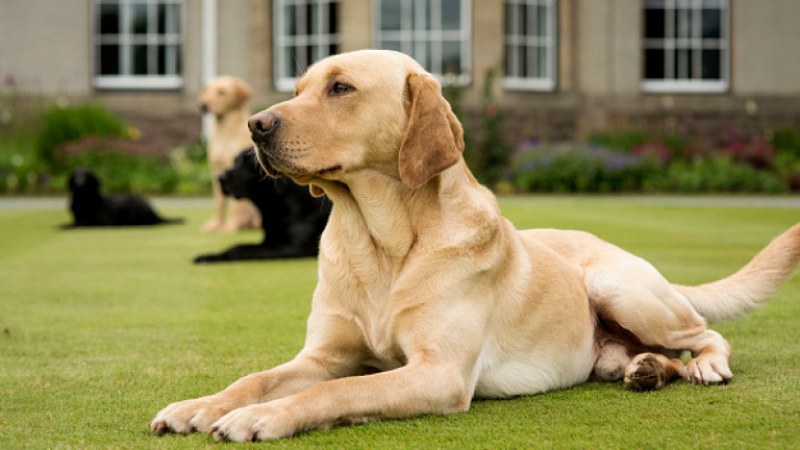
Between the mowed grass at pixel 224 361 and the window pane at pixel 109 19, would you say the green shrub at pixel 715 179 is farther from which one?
the window pane at pixel 109 19

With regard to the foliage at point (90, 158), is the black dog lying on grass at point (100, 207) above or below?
below

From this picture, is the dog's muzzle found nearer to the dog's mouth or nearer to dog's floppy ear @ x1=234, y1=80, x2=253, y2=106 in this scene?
the dog's mouth

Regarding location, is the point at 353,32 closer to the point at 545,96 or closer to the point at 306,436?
the point at 545,96

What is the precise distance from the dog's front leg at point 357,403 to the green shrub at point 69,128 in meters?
16.9

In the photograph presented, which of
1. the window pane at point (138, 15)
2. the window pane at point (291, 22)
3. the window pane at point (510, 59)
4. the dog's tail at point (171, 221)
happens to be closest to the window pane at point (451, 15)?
the window pane at point (510, 59)

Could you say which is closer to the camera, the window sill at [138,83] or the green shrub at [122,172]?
the green shrub at [122,172]

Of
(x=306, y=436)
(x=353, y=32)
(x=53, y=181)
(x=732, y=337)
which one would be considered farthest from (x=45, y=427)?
(x=353, y=32)

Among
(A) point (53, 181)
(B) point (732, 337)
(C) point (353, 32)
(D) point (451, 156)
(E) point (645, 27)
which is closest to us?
(D) point (451, 156)

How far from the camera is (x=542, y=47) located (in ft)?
74.8

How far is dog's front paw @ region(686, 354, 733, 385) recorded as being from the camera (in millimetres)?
4016

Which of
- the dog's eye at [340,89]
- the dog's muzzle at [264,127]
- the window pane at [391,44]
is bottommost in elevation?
the dog's muzzle at [264,127]

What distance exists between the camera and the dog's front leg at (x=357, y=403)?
3133mm

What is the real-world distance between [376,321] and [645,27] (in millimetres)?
20935

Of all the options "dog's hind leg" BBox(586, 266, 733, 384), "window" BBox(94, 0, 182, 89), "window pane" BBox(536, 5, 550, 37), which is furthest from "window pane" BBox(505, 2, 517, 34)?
"dog's hind leg" BBox(586, 266, 733, 384)
